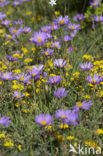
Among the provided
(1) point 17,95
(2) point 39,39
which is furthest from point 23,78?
(2) point 39,39

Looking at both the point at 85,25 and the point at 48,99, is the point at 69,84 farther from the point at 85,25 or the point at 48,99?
the point at 85,25

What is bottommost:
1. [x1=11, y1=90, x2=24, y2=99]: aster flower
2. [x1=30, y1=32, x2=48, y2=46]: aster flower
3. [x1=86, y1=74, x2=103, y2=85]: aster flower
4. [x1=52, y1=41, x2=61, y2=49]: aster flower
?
[x1=11, y1=90, x2=24, y2=99]: aster flower

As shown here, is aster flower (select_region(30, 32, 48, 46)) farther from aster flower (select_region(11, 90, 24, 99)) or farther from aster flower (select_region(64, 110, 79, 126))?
aster flower (select_region(64, 110, 79, 126))

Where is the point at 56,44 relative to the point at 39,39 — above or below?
above

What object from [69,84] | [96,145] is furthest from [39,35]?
[96,145]

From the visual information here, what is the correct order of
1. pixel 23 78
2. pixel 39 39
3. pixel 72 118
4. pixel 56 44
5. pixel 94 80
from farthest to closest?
1. pixel 56 44
2. pixel 39 39
3. pixel 23 78
4. pixel 94 80
5. pixel 72 118

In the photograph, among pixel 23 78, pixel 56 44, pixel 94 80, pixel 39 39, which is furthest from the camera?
pixel 56 44

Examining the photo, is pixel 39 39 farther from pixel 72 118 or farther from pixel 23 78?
pixel 72 118

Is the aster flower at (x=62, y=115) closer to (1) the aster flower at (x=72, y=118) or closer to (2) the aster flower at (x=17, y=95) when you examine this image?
(1) the aster flower at (x=72, y=118)

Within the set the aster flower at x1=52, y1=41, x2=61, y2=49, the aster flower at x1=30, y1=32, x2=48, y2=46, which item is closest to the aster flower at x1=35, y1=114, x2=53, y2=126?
the aster flower at x1=30, y1=32, x2=48, y2=46

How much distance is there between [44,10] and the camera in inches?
181

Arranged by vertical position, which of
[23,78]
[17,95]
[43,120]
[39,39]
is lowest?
[43,120]

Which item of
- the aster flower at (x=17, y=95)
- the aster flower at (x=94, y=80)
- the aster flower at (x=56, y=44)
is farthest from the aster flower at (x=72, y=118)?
the aster flower at (x=56, y=44)

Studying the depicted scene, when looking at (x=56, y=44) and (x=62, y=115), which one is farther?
(x=56, y=44)
